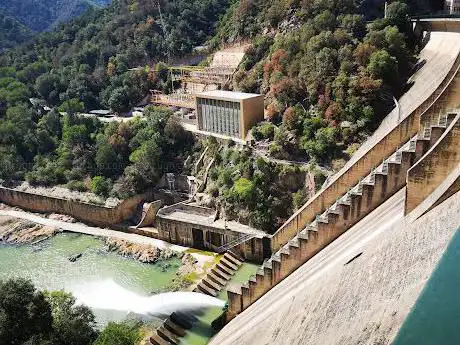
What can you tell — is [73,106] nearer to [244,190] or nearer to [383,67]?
[244,190]

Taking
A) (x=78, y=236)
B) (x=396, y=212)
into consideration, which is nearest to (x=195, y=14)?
(x=78, y=236)

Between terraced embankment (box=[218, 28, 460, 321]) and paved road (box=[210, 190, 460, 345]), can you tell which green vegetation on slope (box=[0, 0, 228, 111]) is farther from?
paved road (box=[210, 190, 460, 345])

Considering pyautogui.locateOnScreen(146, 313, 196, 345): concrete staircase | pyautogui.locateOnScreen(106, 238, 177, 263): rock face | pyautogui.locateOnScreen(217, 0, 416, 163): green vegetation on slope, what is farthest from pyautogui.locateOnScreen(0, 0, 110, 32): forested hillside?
pyautogui.locateOnScreen(146, 313, 196, 345): concrete staircase

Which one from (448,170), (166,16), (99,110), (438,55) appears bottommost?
(99,110)

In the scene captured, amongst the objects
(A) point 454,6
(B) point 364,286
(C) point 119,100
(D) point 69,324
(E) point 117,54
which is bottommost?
(D) point 69,324

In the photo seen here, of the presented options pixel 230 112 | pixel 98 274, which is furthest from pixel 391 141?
pixel 98 274

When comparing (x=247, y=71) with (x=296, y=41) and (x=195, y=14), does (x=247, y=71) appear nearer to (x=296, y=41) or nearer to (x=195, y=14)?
(x=296, y=41)
